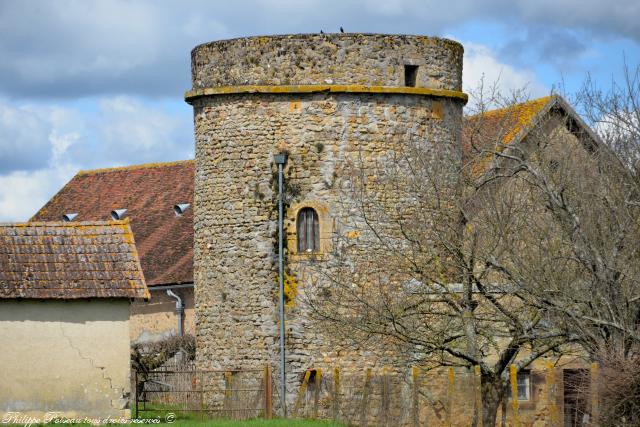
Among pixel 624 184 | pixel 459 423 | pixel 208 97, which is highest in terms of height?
pixel 208 97

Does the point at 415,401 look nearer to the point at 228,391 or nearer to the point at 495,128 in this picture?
the point at 228,391

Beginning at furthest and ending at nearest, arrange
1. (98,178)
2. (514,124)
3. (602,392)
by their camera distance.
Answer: (98,178) → (514,124) → (602,392)

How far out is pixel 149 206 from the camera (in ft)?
140

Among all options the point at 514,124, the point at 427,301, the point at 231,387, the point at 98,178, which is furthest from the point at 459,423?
the point at 98,178

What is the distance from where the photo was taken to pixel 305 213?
27.8 m

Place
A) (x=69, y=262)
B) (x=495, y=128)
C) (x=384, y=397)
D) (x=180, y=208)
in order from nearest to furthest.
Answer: (x=69, y=262) → (x=384, y=397) → (x=495, y=128) → (x=180, y=208)

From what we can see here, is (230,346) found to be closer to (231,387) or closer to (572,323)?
(231,387)

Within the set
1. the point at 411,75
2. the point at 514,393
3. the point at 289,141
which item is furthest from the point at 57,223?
the point at 514,393

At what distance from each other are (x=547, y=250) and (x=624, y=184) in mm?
1465

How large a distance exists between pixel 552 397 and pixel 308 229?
232 inches

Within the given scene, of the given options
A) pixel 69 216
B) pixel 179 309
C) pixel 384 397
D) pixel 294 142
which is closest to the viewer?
pixel 384 397

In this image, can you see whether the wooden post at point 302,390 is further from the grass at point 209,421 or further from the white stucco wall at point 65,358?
the white stucco wall at point 65,358

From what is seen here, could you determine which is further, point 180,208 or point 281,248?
point 180,208

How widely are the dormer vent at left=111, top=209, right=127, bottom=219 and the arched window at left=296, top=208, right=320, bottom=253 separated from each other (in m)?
16.0
